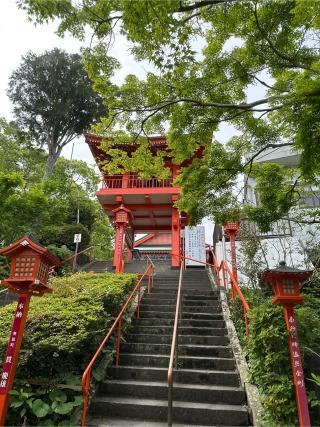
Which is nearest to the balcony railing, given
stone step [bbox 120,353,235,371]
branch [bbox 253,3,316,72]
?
stone step [bbox 120,353,235,371]

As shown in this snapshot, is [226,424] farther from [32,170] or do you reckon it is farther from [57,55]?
[57,55]

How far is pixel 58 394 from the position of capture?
4.40 metres

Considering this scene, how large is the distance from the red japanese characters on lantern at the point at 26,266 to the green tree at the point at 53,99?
1546 centimetres

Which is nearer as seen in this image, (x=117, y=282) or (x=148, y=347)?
(x=148, y=347)

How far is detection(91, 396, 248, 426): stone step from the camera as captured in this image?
14.0 feet

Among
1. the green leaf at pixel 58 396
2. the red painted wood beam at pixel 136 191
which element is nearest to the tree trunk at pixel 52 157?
the red painted wood beam at pixel 136 191

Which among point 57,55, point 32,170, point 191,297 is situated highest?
point 57,55

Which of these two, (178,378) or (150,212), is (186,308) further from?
(150,212)

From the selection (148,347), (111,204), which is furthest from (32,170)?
(148,347)

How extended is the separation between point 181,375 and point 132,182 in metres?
11.3

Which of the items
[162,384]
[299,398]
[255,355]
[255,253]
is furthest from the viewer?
[255,253]

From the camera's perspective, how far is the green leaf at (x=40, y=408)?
4.05 meters

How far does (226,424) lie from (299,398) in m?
1.21

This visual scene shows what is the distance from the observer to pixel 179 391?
4.84 metres
